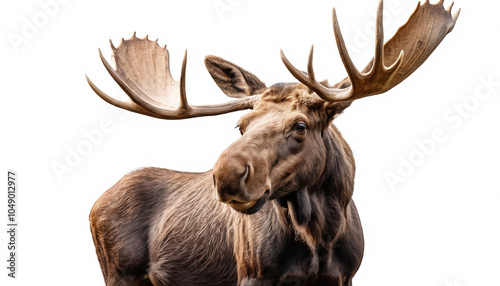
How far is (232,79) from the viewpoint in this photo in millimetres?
6949

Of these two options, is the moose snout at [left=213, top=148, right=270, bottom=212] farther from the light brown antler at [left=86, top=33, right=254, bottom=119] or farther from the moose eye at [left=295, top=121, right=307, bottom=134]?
the light brown antler at [left=86, top=33, right=254, bottom=119]

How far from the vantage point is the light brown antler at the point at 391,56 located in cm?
575

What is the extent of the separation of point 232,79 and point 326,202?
1411mm

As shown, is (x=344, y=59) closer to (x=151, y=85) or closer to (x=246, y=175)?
(x=246, y=175)

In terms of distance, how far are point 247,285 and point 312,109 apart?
1.45 m

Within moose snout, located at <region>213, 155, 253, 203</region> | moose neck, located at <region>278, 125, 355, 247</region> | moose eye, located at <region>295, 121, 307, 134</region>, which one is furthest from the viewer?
moose neck, located at <region>278, 125, 355, 247</region>

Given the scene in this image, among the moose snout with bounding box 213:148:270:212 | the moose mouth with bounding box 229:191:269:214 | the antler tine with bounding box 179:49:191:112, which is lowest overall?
the moose mouth with bounding box 229:191:269:214

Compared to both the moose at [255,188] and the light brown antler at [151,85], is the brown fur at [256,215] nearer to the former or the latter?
the moose at [255,188]

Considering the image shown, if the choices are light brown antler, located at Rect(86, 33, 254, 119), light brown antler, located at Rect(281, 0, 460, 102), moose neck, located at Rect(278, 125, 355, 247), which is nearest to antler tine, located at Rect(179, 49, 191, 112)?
light brown antler, located at Rect(86, 33, 254, 119)

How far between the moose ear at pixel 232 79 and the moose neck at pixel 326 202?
82 cm

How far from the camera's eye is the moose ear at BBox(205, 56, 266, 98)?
6805mm

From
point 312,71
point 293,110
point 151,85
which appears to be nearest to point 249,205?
point 293,110

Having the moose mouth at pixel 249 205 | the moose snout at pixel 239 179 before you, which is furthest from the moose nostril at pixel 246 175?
the moose mouth at pixel 249 205

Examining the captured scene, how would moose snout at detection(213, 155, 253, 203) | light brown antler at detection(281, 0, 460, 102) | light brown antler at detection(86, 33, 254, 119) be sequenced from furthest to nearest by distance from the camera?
light brown antler at detection(86, 33, 254, 119) < light brown antler at detection(281, 0, 460, 102) < moose snout at detection(213, 155, 253, 203)
